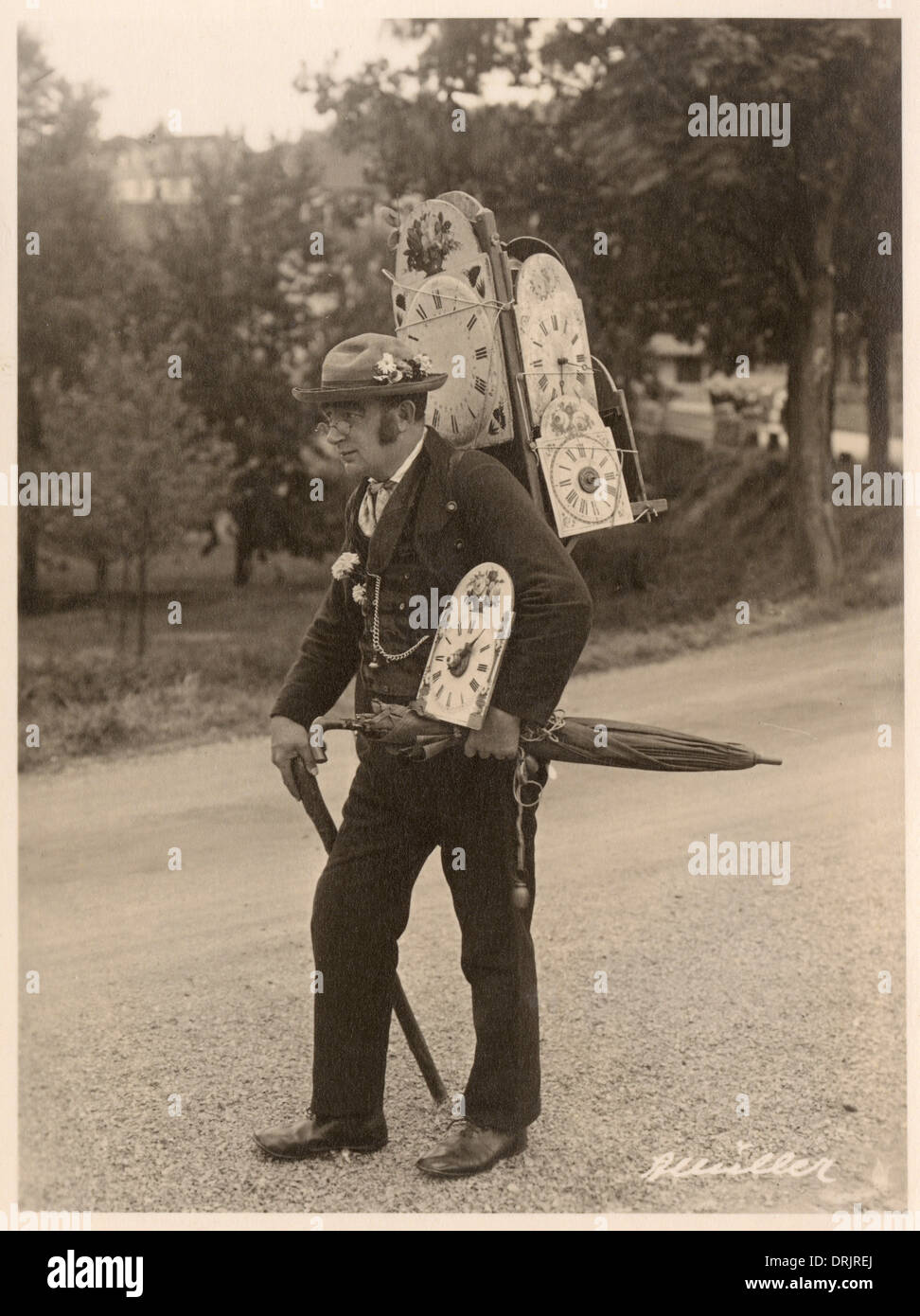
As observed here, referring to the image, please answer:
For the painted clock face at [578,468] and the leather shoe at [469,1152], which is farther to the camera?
the leather shoe at [469,1152]

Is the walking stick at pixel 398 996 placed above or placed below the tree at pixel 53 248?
below

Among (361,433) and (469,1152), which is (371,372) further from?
(469,1152)

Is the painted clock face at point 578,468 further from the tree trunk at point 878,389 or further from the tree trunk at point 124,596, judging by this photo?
the tree trunk at point 124,596

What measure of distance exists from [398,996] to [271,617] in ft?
5.15

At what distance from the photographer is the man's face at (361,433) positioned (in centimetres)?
402

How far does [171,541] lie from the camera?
5.26 meters

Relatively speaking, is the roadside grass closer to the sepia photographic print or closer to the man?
the sepia photographic print

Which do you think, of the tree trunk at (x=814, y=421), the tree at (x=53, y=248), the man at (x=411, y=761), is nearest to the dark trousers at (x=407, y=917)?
the man at (x=411, y=761)

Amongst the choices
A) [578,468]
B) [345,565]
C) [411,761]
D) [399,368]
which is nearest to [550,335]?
[578,468]

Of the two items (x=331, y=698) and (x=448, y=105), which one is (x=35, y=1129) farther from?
(x=448, y=105)

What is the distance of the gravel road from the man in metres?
0.26

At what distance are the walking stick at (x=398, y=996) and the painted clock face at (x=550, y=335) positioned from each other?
1225mm

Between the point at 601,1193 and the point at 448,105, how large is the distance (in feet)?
11.6
